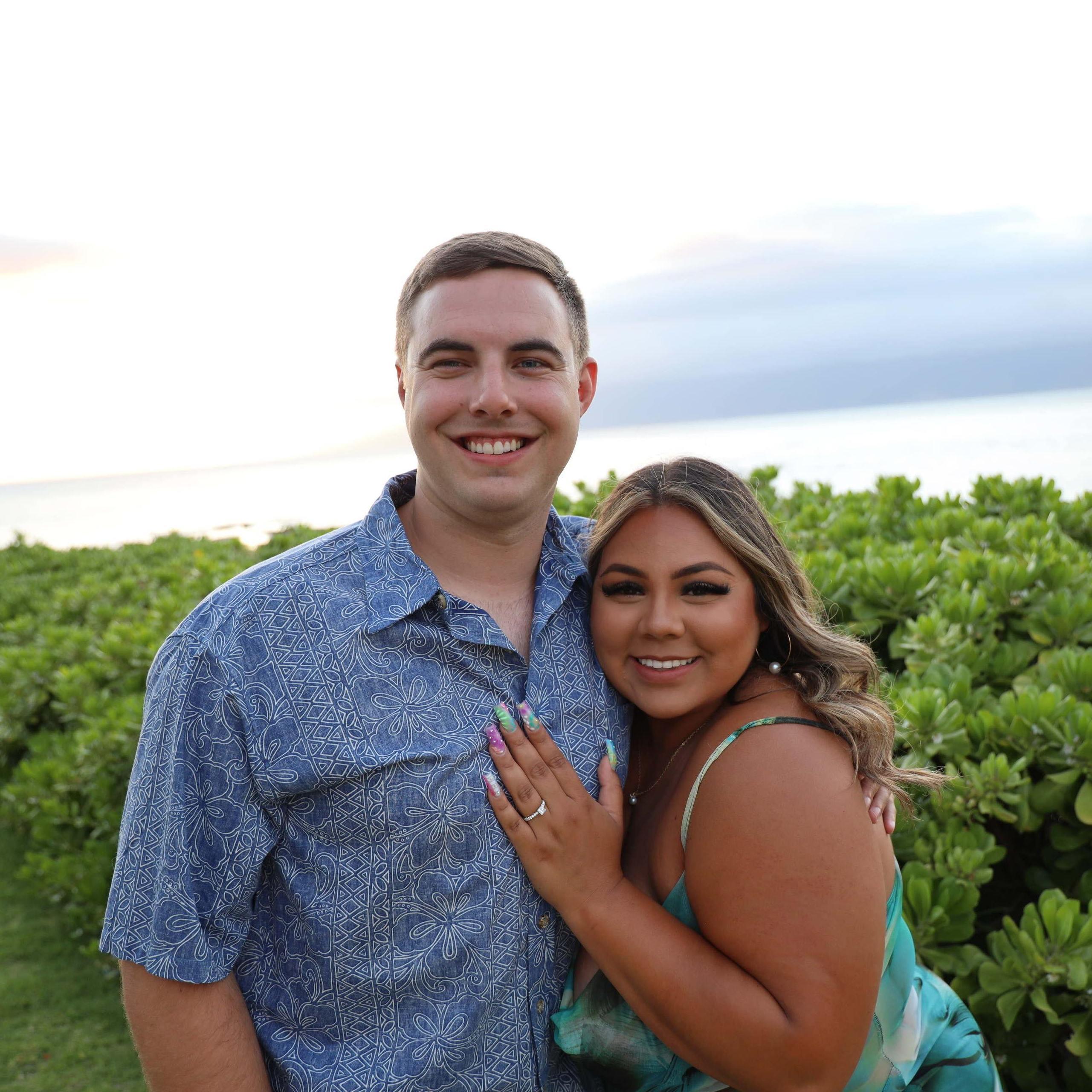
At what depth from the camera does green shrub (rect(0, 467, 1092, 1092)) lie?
2.97 metres

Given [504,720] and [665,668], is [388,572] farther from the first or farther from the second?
[665,668]

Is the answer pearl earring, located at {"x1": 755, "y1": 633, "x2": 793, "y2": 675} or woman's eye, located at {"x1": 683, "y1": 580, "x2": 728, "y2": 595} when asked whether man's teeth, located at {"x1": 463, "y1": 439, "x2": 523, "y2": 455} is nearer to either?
woman's eye, located at {"x1": 683, "y1": 580, "x2": 728, "y2": 595}

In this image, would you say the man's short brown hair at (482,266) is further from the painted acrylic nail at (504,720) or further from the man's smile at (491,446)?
the painted acrylic nail at (504,720)

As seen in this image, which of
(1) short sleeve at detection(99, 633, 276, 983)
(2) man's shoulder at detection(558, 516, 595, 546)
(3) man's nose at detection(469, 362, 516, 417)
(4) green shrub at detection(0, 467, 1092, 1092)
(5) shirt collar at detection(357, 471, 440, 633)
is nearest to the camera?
(1) short sleeve at detection(99, 633, 276, 983)

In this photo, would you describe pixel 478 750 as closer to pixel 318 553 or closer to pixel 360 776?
pixel 360 776

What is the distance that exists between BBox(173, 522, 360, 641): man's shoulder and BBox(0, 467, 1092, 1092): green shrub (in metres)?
1.48

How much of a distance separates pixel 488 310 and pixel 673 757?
1.32 metres

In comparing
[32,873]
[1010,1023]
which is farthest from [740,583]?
[32,873]

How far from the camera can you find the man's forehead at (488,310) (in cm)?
258

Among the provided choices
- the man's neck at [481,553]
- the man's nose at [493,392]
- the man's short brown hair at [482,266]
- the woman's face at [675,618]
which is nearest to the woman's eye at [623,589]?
the woman's face at [675,618]

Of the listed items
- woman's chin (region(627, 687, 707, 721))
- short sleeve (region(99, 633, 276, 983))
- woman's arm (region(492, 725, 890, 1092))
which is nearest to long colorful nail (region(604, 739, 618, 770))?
woman's chin (region(627, 687, 707, 721))

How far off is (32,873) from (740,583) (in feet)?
16.0

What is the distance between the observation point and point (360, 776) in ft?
7.14

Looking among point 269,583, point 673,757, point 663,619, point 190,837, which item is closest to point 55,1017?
point 190,837
